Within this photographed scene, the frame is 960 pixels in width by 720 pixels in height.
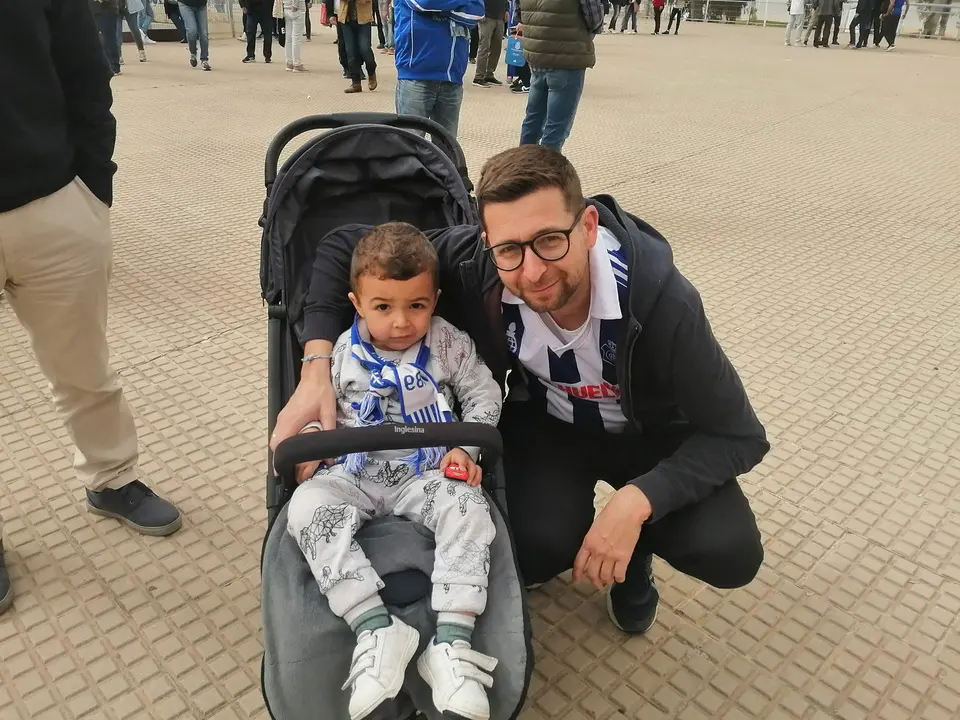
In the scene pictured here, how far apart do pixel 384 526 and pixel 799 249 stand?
336 centimetres

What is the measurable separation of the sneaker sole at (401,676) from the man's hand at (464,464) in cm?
34

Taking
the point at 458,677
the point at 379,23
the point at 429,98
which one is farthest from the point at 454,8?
the point at 379,23

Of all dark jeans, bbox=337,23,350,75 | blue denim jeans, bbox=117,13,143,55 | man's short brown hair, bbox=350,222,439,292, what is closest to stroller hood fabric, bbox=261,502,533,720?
man's short brown hair, bbox=350,222,439,292

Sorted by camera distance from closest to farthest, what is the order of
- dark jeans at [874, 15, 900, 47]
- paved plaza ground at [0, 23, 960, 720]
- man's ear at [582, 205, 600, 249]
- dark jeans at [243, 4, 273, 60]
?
man's ear at [582, 205, 600, 249] < paved plaza ground at [0, 23, 960, 720] < dark jeans at [243, 4, 273, 60] < dark jeans at [874, 15, 900, 47]

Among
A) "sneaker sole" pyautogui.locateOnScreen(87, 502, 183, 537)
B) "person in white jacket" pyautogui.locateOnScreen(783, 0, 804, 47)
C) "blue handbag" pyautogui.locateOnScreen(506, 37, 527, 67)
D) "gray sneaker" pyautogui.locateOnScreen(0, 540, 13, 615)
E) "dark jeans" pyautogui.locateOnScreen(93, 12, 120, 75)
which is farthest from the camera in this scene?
"person in white jacket" pyautogui.locateOnScreen(783, 0, 804, 47)

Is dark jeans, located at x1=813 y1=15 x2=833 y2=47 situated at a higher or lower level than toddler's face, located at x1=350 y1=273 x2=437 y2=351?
higher

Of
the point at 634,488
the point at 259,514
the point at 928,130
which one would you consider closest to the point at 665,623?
the point at 634,488

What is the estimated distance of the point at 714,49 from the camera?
45.9ft

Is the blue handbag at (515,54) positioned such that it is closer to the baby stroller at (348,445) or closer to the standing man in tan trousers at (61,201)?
the baby stroller at (348,445)

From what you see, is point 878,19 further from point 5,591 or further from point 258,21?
point 5,591

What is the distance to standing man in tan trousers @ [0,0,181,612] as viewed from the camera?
5.12 ft

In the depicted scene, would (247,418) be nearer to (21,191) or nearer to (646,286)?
(21,191)

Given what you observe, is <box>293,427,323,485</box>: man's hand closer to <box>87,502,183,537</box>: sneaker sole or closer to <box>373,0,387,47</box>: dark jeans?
<box>87,502,183,537</box>: sneaker sole

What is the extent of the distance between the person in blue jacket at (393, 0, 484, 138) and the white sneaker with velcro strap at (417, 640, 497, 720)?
3121 millimetres
